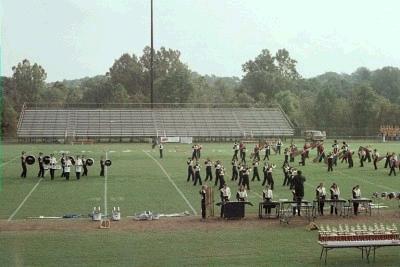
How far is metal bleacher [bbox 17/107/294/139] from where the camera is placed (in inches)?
2689

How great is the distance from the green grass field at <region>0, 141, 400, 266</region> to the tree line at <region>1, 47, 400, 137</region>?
1610 inches

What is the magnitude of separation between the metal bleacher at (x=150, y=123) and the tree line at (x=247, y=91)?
3.20 meters

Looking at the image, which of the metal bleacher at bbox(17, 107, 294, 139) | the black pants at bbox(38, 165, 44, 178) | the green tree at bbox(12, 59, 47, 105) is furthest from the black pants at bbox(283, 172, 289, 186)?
the green tree at bbox(12, 59, 47, 105)

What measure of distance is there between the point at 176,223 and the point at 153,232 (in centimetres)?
157

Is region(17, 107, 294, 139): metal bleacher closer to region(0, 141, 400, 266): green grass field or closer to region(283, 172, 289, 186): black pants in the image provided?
region(0, 141, 400, 266): green grass field

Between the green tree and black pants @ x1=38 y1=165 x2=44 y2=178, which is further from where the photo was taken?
the green tree

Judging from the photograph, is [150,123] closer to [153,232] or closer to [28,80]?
[28,80]

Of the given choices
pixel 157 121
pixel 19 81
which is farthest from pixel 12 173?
pixel 19 81

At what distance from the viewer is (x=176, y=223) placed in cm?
1998

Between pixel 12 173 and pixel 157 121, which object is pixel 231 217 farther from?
pixel 157 121

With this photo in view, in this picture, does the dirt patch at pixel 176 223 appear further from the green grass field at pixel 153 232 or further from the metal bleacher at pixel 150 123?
the metal bleacher at pixel 150 123

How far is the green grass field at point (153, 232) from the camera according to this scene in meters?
15.3

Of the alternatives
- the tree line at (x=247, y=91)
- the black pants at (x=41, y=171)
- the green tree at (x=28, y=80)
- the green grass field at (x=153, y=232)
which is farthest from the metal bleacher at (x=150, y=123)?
the green grass field at (x=153, y=232)

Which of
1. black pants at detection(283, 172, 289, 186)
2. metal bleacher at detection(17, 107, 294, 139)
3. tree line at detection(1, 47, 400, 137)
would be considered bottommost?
black pants at detection(283, 172, 289, 186)
